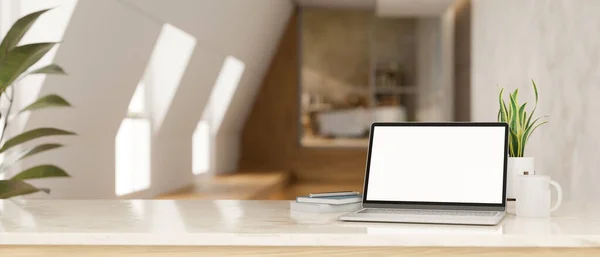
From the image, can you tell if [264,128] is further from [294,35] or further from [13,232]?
[13,232]

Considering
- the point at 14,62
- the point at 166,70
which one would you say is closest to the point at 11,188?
the point at 14,62

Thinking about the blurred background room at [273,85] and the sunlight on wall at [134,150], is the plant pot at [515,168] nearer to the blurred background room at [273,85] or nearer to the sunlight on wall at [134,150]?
the blurred background room at [273,85]

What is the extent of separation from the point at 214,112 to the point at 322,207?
6.71 meters

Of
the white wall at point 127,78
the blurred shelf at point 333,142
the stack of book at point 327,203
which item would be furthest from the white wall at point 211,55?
the stack of book at point 327,203

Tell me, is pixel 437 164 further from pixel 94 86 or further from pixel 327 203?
pixel 94 86

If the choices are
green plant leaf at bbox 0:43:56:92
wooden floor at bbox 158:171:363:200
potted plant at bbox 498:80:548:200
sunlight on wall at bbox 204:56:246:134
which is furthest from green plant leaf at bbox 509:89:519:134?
sunlight on wall at bbox 204:56:246:134

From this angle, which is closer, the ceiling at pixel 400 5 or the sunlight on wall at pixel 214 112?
the ceiling at pixel 400 5

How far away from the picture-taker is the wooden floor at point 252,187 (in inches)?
248

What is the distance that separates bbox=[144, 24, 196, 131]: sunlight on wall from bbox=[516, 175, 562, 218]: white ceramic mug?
4.63 metres

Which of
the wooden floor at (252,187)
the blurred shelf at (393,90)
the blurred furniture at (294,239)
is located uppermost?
the blurred shelf at (393,90)

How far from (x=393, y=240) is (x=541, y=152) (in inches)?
107

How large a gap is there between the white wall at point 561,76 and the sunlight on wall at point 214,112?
3.80 metres

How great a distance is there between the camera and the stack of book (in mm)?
1984

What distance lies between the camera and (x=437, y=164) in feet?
6.52
